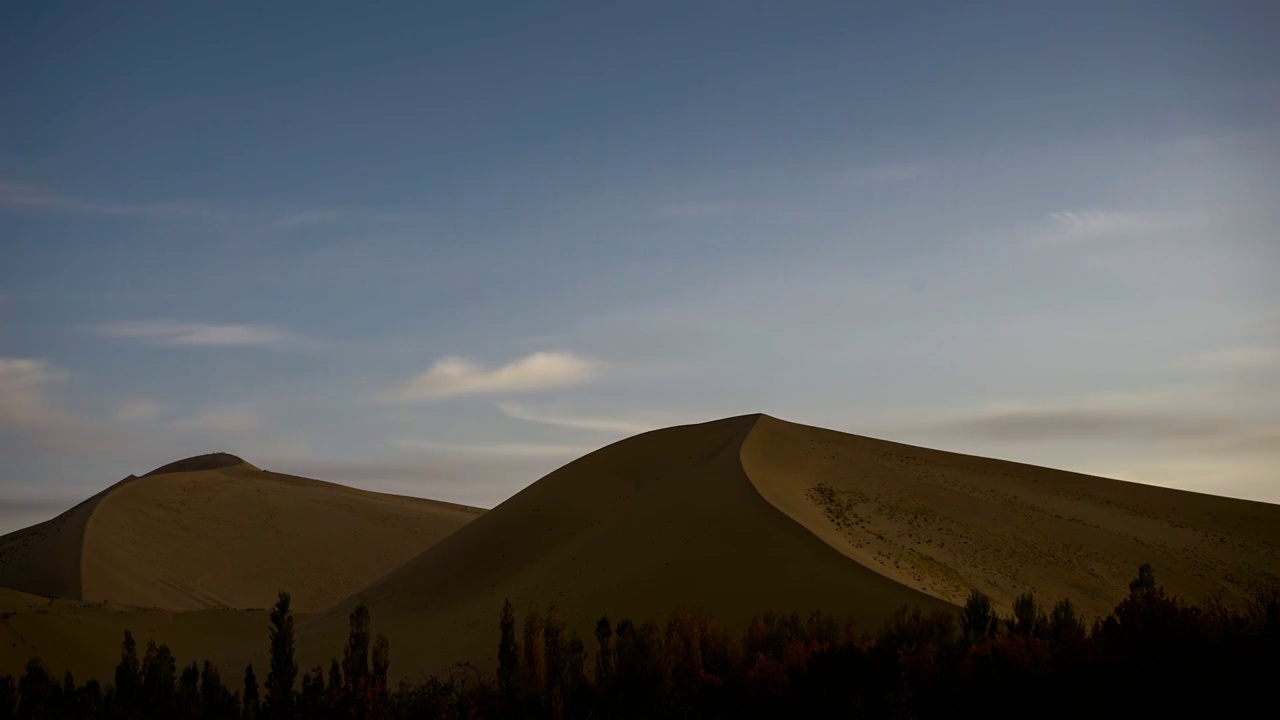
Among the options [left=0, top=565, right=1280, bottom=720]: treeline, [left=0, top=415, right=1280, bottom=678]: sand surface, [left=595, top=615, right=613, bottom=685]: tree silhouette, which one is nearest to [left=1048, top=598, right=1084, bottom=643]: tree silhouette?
[left=0, top=565, right=1280, bottom=720]: treeline

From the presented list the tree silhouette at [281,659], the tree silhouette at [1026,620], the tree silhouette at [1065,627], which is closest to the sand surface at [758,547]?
the tree silhouette at [281,659]

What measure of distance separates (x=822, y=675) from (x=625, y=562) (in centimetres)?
2111

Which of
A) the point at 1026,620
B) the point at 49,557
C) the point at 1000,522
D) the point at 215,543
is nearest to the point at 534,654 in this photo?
the point at 1026,620

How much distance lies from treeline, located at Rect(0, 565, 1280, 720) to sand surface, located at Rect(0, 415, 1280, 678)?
9.64 ft

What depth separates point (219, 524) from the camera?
100m

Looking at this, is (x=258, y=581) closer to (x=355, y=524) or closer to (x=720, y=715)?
(x=355, y=524)

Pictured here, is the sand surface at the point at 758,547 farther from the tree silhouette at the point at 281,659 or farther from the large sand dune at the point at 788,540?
the tree silhouette at the point at 281,659

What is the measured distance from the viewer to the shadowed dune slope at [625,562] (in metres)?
43.4

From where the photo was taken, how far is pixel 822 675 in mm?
27391

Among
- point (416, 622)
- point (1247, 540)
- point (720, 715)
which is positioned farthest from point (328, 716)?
point (1247, 540)

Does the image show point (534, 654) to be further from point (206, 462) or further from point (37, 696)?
A: point (206, 462)

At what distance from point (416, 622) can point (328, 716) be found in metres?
22.5

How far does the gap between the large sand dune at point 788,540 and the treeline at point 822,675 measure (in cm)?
306

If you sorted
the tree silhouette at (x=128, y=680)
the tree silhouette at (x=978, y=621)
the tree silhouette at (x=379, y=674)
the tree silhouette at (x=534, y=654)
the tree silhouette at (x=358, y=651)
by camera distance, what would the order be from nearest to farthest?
the tree silhouette at (x=379, y=674) < the tree silhouette at (x=978, y=621) < the tree silhouette at (x=534, y=654) < the tree silhouette at (x=358, y=651) < the tree silhouette at (x=128, y=680)
